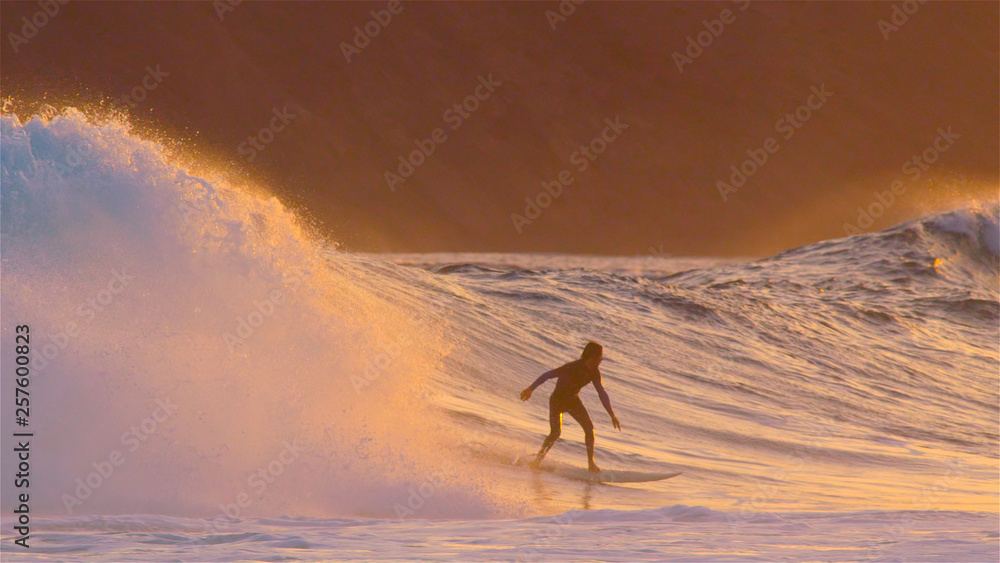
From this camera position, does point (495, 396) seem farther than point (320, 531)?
Yes

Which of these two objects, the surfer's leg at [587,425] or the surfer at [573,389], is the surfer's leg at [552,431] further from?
the surfer's leg at [587,425]

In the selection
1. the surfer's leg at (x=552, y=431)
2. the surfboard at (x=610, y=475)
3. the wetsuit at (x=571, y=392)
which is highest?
the wetsuit at (x=571, y=392)

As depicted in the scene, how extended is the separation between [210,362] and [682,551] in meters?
3.93

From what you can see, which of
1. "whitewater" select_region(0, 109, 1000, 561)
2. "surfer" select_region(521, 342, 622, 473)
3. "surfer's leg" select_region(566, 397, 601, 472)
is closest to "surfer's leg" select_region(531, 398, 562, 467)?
"surfer" select_region(521, 342, 622, 473)

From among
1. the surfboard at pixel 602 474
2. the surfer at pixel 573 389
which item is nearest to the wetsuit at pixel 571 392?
the surfer at pixel 573 389

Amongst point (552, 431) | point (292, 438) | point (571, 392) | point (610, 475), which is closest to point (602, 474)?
point (610, 475)

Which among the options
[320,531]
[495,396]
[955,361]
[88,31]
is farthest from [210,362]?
[88,31]

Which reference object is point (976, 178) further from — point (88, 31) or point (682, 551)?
point (682, 551)

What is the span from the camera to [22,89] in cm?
6456

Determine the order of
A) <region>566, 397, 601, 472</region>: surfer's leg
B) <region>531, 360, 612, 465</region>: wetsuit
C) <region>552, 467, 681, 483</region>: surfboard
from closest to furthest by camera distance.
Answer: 1. <region>552, 467, 681, 483</region>: surfboard
2. <region>566, 397, 601, 472</region>: surfer's leg
3. <region>531, 360, 612, 465</region>: wetsuit

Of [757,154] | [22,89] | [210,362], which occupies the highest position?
[757,154]

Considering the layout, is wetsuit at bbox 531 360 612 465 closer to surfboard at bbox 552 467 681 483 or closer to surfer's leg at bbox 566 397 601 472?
surfer's leg at bbox 566 397 601 472

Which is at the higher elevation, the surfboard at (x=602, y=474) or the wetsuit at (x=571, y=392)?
the wetsuit at (x=571, y=392)

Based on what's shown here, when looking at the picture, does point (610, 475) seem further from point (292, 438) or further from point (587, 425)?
point (292, 438)
